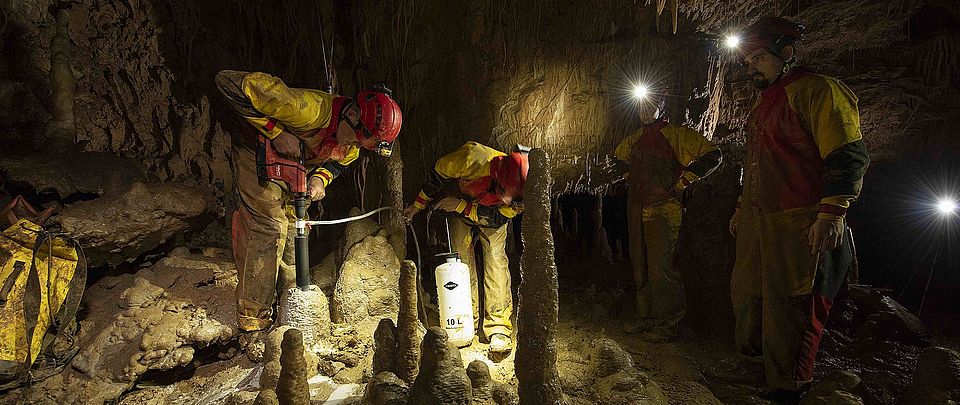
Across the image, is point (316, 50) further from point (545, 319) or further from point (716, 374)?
point (716, 374)

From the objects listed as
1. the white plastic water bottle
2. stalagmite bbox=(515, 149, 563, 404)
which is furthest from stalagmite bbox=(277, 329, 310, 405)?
the white plastic water bottle

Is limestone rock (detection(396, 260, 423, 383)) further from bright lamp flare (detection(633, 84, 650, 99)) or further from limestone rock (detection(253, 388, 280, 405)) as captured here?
bright lamp flare (detection(633, 84, 650, 99))

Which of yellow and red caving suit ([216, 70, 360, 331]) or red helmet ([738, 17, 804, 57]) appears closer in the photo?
red helmet ([738, 17, 804, 57])

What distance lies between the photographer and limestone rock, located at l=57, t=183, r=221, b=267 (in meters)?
3.65

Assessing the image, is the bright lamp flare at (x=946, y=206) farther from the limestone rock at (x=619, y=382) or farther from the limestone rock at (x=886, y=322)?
the limestone rock at (x=619, y=382)

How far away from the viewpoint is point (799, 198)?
209cm

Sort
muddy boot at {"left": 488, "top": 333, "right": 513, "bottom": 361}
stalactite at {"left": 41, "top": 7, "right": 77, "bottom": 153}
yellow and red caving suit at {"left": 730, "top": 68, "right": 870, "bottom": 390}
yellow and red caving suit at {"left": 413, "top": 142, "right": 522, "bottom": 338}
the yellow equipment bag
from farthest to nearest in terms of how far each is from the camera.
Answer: stalactite at {"left": 41, "top": 7, "right": 77, "bottom": 153} < yellow and red caving suit at {"left": 413, "top": 142, "right": 522, "bottom": 338} < muddy boot at {"left": 488, "top": 333, "right": 513, "bottom": 361} < the yellow equipment bag < yellow and red caving suit at {"left": 730, "top": 68, "right": 870, "bottom": 390}

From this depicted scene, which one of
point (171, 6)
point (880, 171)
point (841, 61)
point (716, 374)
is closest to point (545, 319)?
point (716, 374)

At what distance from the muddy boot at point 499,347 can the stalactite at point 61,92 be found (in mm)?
4858

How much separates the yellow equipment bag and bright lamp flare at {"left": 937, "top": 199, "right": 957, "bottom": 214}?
8.91 metres

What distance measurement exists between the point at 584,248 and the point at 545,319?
509 centimetres

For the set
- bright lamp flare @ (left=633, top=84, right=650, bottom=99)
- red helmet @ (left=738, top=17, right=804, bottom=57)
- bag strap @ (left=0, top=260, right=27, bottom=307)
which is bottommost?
bag strap @ (left=0, top=260, right=27, bottom=307)

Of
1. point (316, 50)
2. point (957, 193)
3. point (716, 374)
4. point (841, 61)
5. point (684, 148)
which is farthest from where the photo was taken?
point (316, 50)

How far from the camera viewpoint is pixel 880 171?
5828mm
